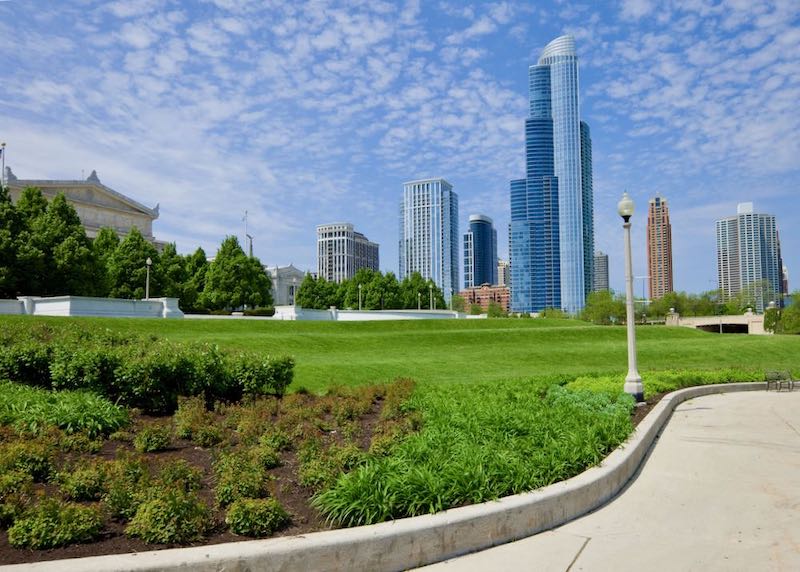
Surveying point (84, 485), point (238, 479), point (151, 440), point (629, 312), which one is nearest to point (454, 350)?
point (629, 312)

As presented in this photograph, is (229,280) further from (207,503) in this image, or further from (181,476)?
(207,503)

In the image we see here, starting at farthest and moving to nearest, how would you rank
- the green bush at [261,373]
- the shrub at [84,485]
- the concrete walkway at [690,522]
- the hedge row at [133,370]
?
the green bush at [261,373], the hedge row at [133,370], the shrub at [84,485], the concrete walkway at [690,522]

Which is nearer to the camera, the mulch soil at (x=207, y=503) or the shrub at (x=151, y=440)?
the mulch soil at (x=207, y=503)

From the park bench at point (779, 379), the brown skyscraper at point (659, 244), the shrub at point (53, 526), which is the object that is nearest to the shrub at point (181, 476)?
the shrub at point (53, 526)

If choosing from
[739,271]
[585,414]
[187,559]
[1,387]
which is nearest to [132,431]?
[1,387]

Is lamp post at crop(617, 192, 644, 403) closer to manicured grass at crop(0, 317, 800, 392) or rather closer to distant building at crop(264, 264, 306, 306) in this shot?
manicured grass at crop(0, 317, 800, 392)

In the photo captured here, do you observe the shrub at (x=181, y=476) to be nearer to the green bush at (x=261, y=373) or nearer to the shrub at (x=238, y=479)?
the shrub at (x=238, y=479)

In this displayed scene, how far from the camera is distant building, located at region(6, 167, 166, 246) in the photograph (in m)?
63.9

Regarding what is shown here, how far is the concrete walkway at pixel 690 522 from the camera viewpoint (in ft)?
15.3

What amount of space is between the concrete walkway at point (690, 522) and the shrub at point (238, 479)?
1822 mm

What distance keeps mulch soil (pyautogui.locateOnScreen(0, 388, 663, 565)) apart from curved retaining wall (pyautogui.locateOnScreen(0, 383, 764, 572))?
38cm

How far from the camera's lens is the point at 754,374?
20109 millimetres

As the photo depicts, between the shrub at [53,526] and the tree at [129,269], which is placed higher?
the tree at [129,269]

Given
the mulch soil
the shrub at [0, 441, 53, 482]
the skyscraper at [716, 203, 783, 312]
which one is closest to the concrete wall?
the mulch soil
